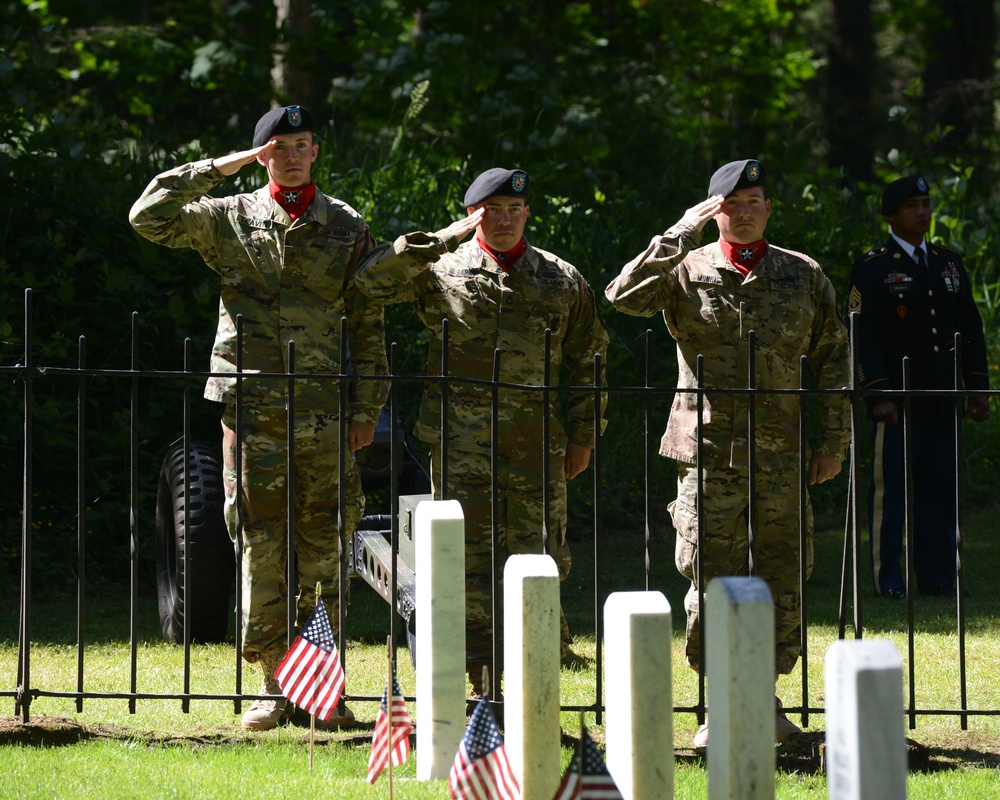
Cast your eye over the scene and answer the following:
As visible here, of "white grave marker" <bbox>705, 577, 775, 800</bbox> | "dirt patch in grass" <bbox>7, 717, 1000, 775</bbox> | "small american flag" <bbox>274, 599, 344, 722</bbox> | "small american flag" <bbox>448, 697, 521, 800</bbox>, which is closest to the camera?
"white grave marker" <bbox>705, 577, 775, 800</bbox>

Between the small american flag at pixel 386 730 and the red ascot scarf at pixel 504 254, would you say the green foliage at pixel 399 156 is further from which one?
the small american flag at pixel 386 730

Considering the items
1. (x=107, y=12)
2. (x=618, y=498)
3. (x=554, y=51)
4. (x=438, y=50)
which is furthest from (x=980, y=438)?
(x=107, y=12)

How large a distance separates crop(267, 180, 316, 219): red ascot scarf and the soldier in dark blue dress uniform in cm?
332

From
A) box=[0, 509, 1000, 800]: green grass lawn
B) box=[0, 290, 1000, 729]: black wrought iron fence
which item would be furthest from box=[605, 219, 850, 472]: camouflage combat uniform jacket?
box=[0, 509, 1000, 800]: green grass lawn

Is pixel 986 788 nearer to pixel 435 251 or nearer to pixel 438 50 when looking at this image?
pixel 435 251

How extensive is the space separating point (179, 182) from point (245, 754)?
2.03 metres

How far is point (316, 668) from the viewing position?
14.3 ft

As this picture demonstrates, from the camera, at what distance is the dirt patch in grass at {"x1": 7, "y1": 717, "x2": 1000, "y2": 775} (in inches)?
191

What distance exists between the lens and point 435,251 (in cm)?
530

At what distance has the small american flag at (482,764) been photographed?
3.47 meters

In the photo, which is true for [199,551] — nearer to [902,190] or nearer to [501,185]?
[501,185]


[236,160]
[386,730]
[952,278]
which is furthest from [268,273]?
[952,278]

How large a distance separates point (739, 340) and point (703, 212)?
1.61 feet

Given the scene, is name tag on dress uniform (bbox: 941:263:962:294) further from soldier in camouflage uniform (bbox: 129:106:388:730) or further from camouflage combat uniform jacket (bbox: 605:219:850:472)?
soldier in camouflage uniform (bbox: 129:106:388:730)
